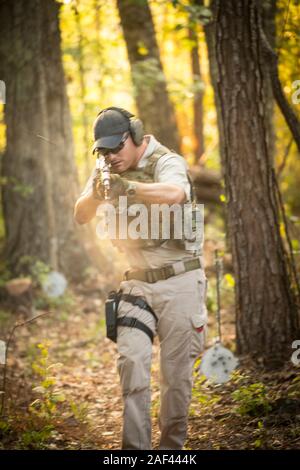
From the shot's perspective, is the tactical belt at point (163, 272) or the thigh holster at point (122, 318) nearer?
the thigh holster at point (122, 318)

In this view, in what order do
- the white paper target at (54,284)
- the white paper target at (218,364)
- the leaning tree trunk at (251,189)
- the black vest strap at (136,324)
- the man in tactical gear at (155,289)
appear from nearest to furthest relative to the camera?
1. the man in tactical gear at (155,289)
2. the black vest strap at (136,324)
3. the leaning tree trunk at (251,189)
4. the white paper target at (218,364)
5. the white paper target at (54,284)

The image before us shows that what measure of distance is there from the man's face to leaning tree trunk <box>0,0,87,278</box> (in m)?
4.98

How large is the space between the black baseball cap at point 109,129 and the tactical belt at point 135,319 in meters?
1.14

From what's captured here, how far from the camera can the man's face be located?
398 cm

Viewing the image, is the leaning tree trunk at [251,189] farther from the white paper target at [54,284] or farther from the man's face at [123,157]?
the white paper target at [54,284]

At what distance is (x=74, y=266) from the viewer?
31.9ft

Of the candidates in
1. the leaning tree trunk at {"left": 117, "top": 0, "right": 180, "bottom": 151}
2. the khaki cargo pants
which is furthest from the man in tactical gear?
the leaning tree trunk at {"left": 117, "top": 0, "right": 180, "bottom": 151}

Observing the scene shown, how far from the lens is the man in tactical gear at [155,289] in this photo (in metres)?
3.80

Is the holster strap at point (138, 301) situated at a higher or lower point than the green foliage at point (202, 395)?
higher

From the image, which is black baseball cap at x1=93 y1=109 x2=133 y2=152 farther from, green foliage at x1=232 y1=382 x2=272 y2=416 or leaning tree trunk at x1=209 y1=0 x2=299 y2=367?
green foliage at x1=232 y1=382 x2=272 y2=416

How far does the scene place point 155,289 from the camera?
402cm

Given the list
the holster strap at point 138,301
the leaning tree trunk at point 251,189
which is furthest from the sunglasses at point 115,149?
the leaning tree trunk at point 251,189

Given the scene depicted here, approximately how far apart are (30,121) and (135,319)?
6.04 metres
